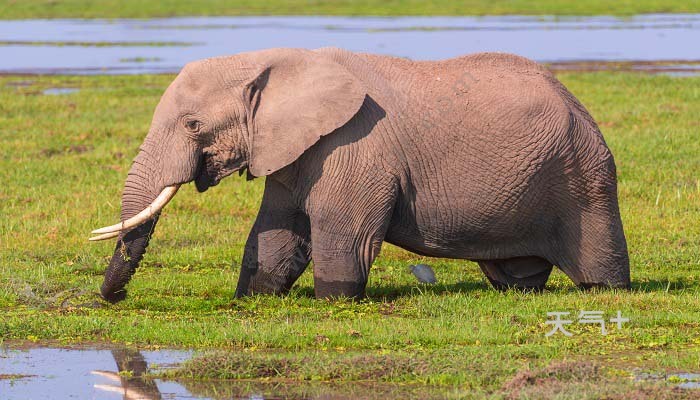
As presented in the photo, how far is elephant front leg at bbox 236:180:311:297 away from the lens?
1035 cm

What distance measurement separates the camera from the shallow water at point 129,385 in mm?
7504

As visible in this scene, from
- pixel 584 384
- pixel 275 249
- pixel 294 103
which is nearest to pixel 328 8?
pixel 275 249

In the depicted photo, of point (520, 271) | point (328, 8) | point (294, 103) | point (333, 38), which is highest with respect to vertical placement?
point (294, 103)

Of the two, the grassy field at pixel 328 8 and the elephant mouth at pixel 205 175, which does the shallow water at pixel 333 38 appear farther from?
the elephant mouth at pixel 205 175

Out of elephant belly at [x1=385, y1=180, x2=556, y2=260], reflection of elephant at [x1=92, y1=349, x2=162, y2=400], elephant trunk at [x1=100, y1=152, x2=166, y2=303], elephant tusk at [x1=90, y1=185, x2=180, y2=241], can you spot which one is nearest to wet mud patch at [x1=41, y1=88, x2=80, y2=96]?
elephant trunk at [x1=100, y1=152, x2=166, y2=303]

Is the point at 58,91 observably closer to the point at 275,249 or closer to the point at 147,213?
the point at 275,249

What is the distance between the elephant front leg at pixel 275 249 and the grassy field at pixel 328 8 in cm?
4938

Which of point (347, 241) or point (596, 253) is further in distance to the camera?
point (596, 253)

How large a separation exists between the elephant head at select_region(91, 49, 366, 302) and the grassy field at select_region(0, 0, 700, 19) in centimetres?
4966

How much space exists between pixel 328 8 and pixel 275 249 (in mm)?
56023

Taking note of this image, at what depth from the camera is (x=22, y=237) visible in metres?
13.2

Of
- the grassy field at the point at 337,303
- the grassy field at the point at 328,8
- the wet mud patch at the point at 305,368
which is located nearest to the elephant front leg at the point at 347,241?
the grassy field at the point at 337,303

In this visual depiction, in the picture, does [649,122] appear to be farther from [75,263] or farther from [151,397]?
[151,397]

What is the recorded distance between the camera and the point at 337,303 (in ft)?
33.0
